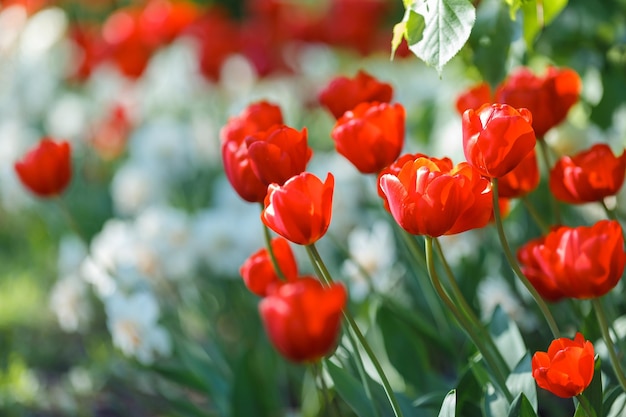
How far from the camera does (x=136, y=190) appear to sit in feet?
9.05

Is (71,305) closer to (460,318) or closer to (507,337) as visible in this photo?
(507,337)

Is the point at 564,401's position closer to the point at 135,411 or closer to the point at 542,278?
the point at 542,278

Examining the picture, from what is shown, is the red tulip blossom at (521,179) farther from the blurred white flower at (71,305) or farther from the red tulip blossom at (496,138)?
the blurred white flower at (71,305)

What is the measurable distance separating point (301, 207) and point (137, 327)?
3.28 feet

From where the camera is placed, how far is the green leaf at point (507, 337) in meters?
1.36

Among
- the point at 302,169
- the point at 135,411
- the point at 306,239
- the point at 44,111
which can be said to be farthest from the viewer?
the point at 44,111

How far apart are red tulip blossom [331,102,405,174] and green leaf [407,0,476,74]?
0.13 m

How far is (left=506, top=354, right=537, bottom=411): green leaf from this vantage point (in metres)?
1.19

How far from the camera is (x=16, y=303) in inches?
108

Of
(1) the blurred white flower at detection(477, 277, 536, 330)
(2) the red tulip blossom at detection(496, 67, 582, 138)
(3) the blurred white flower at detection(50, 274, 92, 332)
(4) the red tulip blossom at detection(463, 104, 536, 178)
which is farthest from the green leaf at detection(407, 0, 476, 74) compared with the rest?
(3) the blurred white flower at detection(50, 274, 92, 332)

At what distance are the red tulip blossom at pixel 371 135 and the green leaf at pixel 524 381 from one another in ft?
1.18

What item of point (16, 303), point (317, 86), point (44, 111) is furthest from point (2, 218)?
point (317, 86)

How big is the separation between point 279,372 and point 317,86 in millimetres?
2295

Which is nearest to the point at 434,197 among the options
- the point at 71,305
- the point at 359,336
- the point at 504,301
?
the point at 359,336
